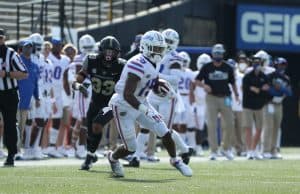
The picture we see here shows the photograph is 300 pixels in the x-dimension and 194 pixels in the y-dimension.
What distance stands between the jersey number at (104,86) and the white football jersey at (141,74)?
150cm

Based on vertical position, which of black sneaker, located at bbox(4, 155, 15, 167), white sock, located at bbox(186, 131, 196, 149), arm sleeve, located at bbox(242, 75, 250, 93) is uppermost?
arm sleeve, located at bbox(242, 75, 250, 93)

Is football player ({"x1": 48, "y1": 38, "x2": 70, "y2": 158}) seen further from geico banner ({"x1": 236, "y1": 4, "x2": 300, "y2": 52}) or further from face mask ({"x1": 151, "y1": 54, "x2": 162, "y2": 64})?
geico banner ({"x1": 236, "y1": 4, "x2": 300, "y2": 52})

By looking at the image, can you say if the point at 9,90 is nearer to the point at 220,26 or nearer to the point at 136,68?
the point at 136,68

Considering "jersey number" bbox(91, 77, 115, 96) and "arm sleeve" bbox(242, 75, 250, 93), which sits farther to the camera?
"arm sleeve" bbox(242, 75, 250, 93)

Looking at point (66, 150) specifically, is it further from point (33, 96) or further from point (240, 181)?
point (240, 181)

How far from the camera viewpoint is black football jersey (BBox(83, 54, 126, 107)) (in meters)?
15.9

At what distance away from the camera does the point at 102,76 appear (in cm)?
1598

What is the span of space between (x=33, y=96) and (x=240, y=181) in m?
6.78

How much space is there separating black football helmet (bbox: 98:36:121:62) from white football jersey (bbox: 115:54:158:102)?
1283 mm

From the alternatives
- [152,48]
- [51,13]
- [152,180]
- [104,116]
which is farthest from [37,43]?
[51,13]

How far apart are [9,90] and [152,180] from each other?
12.6ft

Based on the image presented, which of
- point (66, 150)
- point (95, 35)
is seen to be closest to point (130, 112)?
point (66, 150)

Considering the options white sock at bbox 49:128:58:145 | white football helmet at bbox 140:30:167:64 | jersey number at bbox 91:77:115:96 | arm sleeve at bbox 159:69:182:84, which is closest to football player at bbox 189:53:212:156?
white sock at bbox 49:128:58:145

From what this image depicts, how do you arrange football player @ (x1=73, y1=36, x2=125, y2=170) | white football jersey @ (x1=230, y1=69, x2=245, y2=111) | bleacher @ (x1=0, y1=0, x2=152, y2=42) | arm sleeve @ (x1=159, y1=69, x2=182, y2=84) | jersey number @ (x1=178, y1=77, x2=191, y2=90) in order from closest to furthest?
football player @ (x1=73, y1=36, x2=125, y2=170)
arm sleeve @ (x1=159, y1=69, x2=182, y2=84)
jersey number @ (x1=178, y1=77, x2=191, y2=90)
white football jersey @ (x1=230, y1=69, x2=245, y2=111)
bleacher @ (x1=0, y1=0, x2=152, y2=42)
